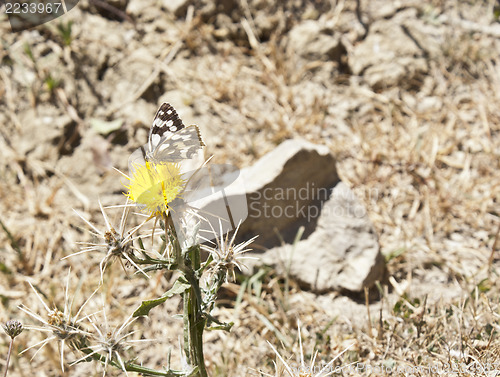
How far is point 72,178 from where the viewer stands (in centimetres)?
328

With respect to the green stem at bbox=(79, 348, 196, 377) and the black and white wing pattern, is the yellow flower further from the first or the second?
the green stem at bbox=(79, 348, 196, 377)

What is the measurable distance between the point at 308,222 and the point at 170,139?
4.90 feet

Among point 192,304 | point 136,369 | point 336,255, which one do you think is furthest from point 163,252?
point 336,255

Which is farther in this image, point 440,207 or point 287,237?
point 440,207

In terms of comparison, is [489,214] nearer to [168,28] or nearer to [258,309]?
[258,309]

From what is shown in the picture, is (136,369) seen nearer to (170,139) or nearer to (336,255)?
(170,139)

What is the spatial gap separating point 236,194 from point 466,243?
1.53 metres

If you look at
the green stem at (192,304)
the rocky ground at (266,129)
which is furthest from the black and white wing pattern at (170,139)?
the rocky ground at (266,129)

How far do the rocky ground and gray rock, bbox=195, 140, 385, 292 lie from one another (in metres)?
0.13

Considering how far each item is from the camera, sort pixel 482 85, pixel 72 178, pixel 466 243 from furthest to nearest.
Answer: pixel 482 85 → pixel 72 178 → pixel 466 243

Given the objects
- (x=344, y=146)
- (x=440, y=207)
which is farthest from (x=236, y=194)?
(x=440, y=207)

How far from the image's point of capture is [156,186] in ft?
4.56

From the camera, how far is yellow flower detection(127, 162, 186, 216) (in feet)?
4.50

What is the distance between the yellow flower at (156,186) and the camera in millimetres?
1373
